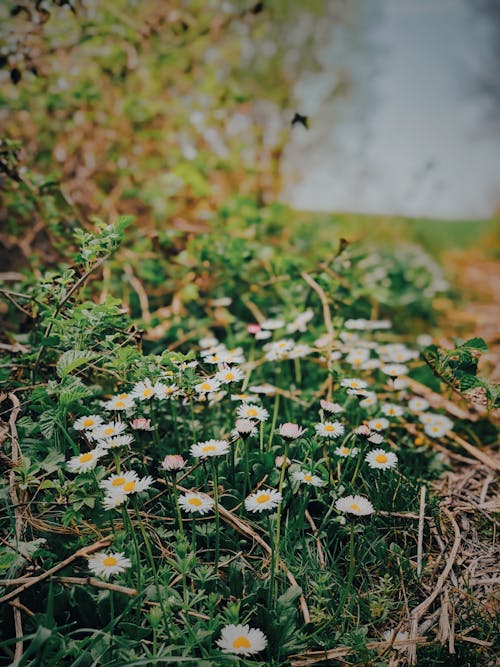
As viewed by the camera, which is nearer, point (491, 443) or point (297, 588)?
point (297, 588)

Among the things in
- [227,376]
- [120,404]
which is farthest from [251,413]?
[120,404]

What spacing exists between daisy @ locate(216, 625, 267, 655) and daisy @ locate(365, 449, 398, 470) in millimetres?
507

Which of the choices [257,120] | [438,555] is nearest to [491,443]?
[438,555]

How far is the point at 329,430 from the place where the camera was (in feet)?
3.95

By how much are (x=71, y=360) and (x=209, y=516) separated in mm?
544

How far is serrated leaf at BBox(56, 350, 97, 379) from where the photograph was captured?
3.64 feet

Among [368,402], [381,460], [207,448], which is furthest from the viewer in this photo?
[368,402]

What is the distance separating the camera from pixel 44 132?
8.43 ft

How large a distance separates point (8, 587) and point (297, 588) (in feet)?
1.95

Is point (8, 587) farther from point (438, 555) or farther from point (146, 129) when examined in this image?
point (146, 129)

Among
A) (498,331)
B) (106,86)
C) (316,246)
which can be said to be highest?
(106,86)

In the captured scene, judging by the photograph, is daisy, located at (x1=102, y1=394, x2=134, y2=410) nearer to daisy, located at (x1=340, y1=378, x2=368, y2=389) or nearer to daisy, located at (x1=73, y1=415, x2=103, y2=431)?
daisy, located at (x1=73, y1=415, x2=103, y2=431)

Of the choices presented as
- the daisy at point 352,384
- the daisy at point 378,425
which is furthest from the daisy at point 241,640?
the daisy at point 352,384

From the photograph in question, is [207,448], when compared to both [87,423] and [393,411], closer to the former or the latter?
[87,423]
